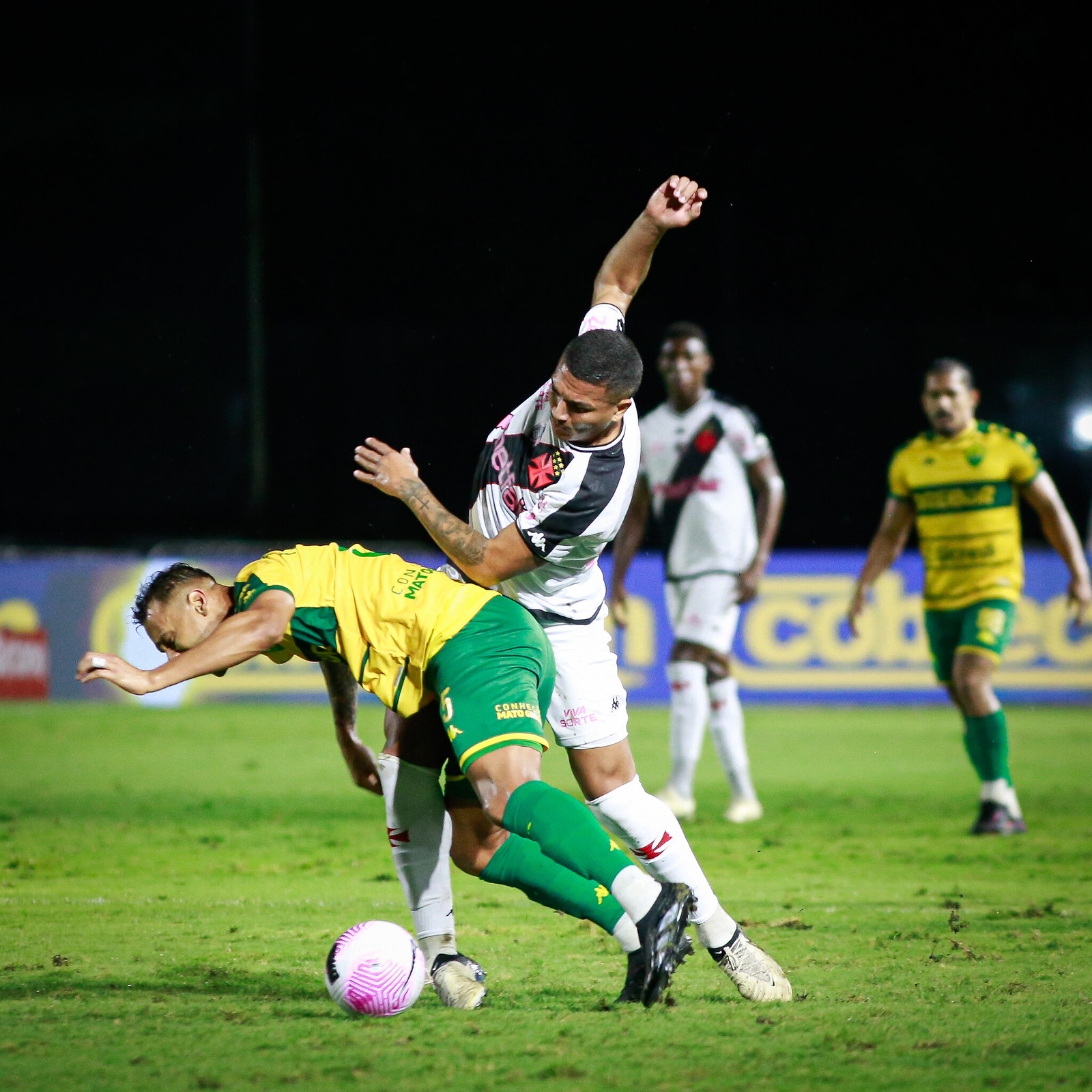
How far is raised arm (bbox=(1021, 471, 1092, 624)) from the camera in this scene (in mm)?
7855

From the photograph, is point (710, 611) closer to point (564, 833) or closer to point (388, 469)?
point (388, 469)

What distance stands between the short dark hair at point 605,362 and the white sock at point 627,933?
1.50 metres

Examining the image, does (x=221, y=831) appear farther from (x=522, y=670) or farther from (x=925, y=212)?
(x=925, y=212)

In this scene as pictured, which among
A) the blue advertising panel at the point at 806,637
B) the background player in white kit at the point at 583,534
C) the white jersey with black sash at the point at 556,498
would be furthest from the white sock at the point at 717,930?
the blue advertising panel at the point at 806,637

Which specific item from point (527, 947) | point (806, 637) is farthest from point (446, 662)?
point (806, 637)

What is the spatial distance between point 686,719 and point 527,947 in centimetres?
313

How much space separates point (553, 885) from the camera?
12.8 ft

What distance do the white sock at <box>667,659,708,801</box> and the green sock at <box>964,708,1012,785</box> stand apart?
1.44 m

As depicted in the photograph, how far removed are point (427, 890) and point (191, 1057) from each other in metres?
1.06

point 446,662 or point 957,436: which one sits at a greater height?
point 957,436

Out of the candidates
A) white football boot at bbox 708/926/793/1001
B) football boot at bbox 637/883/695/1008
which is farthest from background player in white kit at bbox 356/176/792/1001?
football boot at bbox 637/883/695/1008

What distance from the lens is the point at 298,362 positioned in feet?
64.6

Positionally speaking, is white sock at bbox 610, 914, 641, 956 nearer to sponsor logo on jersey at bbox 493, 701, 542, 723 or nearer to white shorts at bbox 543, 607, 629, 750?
sponsor logo on jersey at bbox 493, 701, 542, 723

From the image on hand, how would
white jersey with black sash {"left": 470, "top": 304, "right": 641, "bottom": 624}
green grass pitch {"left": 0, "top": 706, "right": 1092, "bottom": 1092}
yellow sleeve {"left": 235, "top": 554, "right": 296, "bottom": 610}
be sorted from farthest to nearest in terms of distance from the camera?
white jersey with black sash {"left": 470, "top": 304, "right": 641, "bottom": 624} → yellow sleeve {"left": 235, "top": 554, "right": 296, "bottom": 610} → green grass pitch {"left": 0, "top": 706, "right": 1092, "bottom": 1092}
